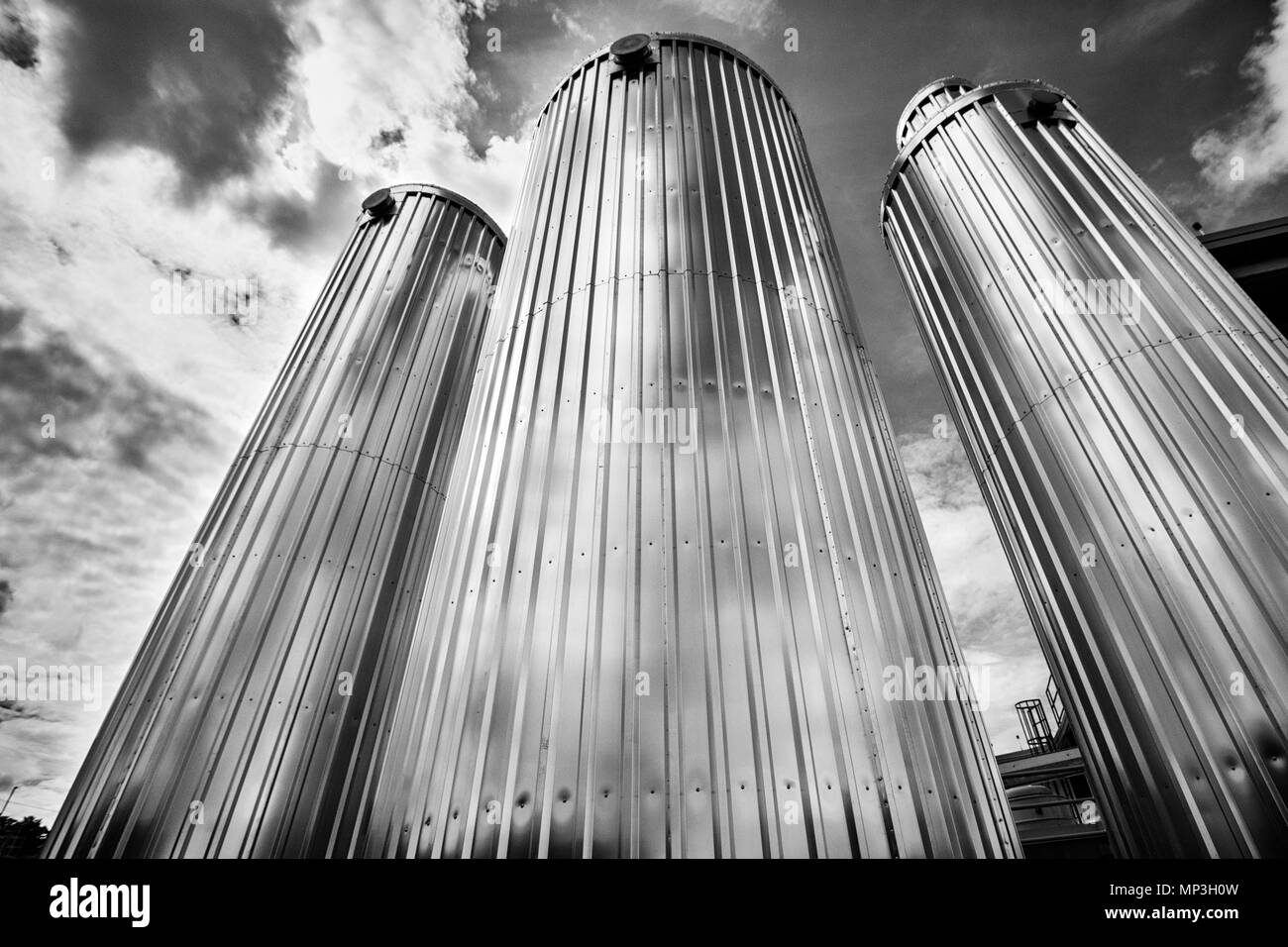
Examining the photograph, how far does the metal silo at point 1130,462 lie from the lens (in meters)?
3.92

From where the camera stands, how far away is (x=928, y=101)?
30.5ft

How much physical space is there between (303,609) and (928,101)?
1038 cm

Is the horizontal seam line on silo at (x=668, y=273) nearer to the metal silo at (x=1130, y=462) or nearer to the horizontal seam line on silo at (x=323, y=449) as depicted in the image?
the metal silo at (x=1130, y=462)

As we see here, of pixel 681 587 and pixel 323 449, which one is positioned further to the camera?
pixel 323 449

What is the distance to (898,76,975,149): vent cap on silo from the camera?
9078mm

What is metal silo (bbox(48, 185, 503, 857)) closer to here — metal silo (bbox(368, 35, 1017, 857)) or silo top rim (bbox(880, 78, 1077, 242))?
metal silo (bbox(368, 35, 1017, 857))

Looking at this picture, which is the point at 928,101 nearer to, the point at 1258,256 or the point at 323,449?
the point at 1258,256

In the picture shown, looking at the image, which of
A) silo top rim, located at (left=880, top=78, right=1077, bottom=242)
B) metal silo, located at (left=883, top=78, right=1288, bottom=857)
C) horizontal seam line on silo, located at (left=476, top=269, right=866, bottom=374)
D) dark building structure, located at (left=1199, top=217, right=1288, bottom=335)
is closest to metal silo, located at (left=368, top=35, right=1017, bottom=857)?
horizontal seam line on silo, located at (left=476, top=269, right=866, bottom=374)

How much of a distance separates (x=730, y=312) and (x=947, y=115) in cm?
579

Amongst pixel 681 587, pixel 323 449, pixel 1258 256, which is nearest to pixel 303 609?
pixel 323 449

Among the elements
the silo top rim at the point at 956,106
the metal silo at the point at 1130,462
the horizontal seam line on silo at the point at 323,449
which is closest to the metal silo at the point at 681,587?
the metal silo at the point at 1130,462

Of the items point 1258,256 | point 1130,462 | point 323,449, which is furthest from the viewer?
point 1258,256

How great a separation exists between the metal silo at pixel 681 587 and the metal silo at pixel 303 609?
245cm

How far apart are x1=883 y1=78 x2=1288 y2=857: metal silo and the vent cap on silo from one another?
1.72 meters
